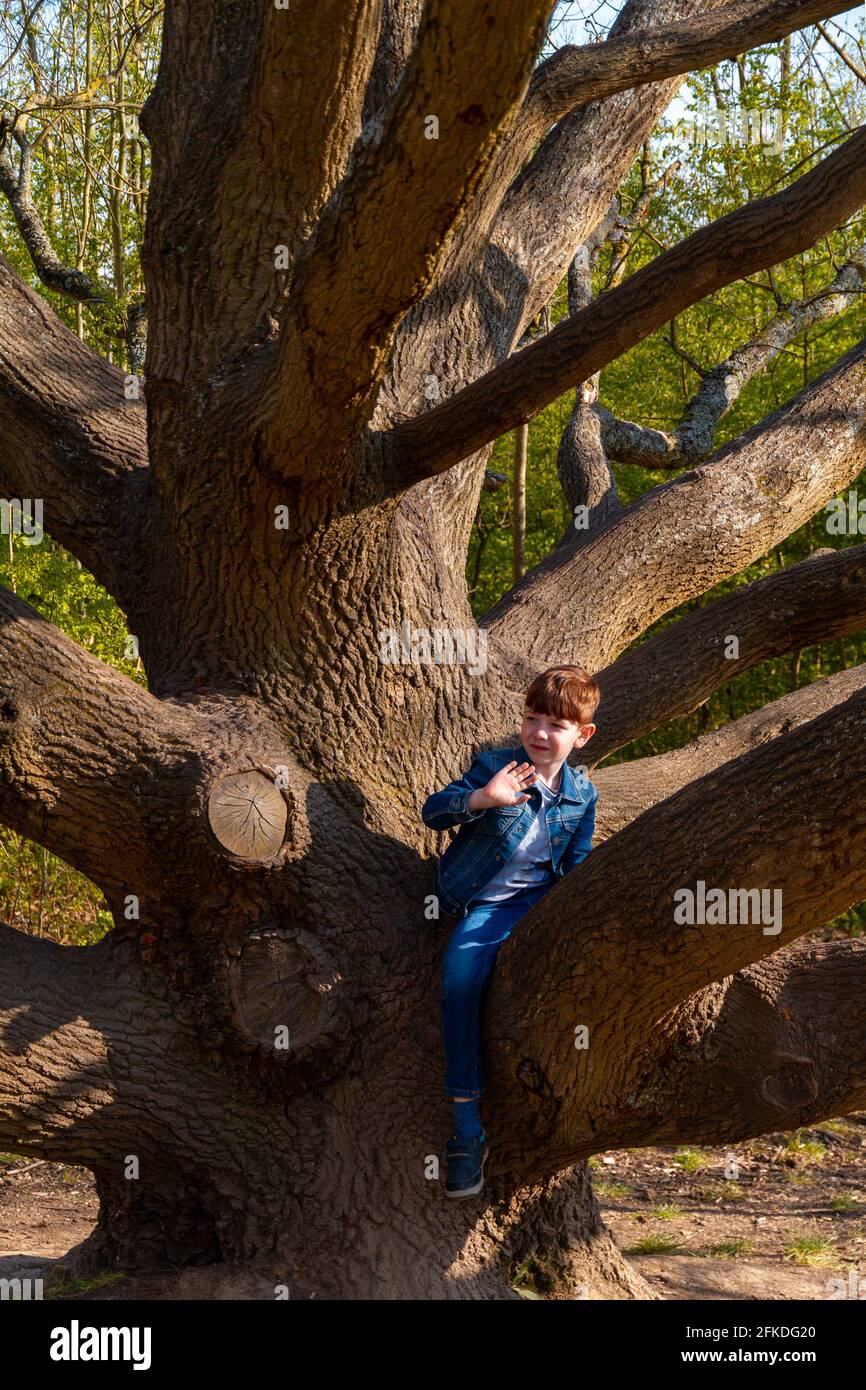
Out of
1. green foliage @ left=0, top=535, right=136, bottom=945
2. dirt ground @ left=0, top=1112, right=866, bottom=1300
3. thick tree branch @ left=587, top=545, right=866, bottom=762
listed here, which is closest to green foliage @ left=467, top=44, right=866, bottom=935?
green foliage @ left=0, top=535, right=136, bottom=945

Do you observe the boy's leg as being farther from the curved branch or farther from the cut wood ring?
the cut wood ring

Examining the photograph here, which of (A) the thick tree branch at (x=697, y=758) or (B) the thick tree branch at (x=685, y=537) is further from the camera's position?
(B) the thick tree branch at (x=685, y=537)

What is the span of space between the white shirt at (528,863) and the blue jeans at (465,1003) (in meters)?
0.13

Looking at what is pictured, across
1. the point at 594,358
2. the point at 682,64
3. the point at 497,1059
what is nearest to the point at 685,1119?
the point at 497,1059

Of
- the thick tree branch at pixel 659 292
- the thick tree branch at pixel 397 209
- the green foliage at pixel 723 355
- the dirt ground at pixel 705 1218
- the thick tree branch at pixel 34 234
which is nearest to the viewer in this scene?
the thick tree branch at pixel 397 209

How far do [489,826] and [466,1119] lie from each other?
0.77m

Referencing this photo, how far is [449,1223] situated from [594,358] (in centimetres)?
232

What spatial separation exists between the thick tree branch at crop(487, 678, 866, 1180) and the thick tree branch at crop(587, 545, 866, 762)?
1052 millimetres

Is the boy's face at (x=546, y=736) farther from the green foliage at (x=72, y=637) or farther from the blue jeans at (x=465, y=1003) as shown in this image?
the green foliage at (x=72, y=637)

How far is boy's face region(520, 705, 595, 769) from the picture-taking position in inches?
140

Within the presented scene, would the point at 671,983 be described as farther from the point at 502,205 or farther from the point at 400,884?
the point at 502,205

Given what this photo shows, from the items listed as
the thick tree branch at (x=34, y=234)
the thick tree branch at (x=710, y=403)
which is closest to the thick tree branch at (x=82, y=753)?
the thick tree branch at (x=710, y=403)

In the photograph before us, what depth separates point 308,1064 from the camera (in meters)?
3.61

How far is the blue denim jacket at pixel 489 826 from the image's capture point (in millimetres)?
3520
